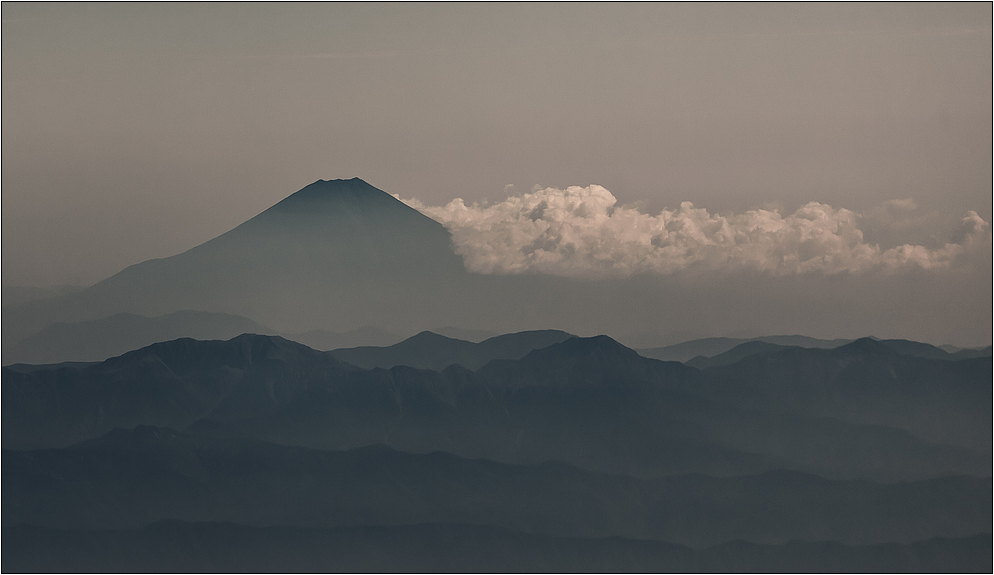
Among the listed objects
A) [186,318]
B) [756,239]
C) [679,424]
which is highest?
[756,239]

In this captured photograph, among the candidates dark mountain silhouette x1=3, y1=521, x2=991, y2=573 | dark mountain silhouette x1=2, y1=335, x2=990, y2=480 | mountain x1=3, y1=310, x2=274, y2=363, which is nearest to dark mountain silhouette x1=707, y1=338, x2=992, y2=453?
dark mountain silhouette x1=2, y1=335, x2=990, y2=480

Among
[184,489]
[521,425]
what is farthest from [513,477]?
[184,489]

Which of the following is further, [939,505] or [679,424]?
[679,424]

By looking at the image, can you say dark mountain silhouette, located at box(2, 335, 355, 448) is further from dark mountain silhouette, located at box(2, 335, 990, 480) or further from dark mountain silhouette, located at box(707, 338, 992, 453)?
dark mountain silhouette, located at box(707, 338, 992, 453)

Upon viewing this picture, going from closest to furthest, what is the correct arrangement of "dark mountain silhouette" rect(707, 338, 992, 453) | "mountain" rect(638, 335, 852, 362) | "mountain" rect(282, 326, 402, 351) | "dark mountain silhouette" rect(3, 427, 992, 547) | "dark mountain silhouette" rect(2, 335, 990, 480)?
"dark mountain silhouette" rect(3, 427, 992, 547) < "mountain" rect(638, 335, 852, 362) < "dark mountain silhouette" rect(707, 338, 992, 453) < "dark mountain silhouette" rect(2, 335, 990, 480) < "mountain" rect(282, 326, 402, 351)

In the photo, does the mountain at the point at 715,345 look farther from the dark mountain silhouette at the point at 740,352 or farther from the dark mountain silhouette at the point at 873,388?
the dark mountain silhouette at the point at 873,388

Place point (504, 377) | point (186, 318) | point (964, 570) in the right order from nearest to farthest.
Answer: point (964, 570), point (186, 318), point (504, 377)

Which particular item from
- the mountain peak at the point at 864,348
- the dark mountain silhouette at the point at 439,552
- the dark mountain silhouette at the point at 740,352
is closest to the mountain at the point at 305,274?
the dark mountain silhouette at the point at 439,552

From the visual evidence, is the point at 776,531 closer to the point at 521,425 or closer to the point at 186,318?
the point at 521,425
